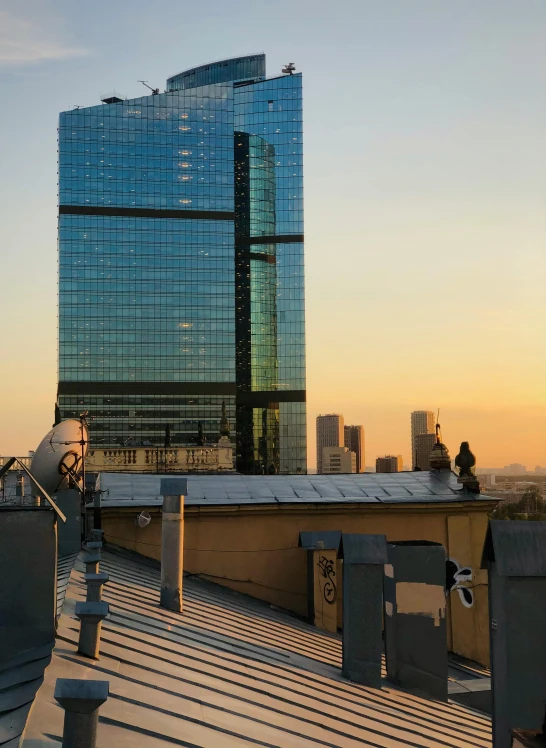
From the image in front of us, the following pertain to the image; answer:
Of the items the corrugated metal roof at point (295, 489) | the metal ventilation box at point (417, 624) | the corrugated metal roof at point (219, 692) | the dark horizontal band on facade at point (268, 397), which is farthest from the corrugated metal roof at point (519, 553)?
the dark horizontal band on facade at point (268, 397)

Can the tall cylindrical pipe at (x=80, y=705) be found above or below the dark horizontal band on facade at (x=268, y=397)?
below

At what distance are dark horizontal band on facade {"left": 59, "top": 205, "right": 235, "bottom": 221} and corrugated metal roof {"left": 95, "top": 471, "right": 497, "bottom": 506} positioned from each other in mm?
142763

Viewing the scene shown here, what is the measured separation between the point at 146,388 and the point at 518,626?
521 ft

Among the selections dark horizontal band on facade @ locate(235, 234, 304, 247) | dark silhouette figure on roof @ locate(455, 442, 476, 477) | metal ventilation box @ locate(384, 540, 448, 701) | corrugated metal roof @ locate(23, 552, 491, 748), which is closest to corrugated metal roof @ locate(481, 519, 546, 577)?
corrugated metal roof @ locate(23, 552, 491, 748)

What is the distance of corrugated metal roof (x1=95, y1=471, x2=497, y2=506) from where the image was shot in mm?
25203

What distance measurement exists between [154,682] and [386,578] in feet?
23.7

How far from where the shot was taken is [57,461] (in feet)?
75.2

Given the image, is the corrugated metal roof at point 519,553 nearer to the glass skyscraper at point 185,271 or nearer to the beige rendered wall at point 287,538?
the beige rendered wall at point 287,538

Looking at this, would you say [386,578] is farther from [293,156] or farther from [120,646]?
[293,156]

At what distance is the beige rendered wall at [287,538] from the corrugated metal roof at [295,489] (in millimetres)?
345

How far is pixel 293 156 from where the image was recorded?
596 ft

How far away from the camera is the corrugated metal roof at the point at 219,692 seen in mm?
8539

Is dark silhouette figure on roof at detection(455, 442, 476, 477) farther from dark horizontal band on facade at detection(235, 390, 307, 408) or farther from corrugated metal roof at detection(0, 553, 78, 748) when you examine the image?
dark horizontal band on facade at detection(235, 390, 307, 408)

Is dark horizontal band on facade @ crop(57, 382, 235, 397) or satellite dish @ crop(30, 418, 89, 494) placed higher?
dark horizontal band on facade @ crop(57, 382, 235, 397)
